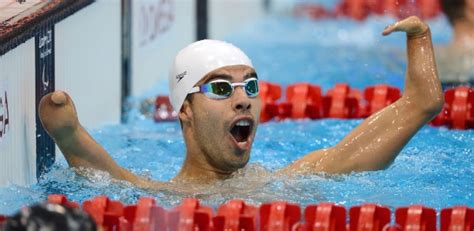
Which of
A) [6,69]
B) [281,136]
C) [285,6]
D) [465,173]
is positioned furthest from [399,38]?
[6,69]

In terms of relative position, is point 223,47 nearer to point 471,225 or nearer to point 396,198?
point 396,198

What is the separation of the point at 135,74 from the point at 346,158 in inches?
99.2

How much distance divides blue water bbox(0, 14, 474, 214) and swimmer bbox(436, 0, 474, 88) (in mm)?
357

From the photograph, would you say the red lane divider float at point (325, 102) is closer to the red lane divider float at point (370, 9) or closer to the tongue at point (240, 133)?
the tongue at point (240, 133)

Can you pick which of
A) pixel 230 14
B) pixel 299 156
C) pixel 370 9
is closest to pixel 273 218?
pixel 299 156

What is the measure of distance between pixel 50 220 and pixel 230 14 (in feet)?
23.1

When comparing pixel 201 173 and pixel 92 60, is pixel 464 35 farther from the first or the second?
pixel 201 173

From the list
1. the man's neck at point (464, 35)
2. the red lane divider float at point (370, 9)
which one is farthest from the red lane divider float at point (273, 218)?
the red lane divider float at point (370, 9)

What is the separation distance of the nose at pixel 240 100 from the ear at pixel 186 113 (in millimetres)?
192

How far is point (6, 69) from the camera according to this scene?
369 cm

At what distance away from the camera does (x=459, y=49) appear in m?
6.84

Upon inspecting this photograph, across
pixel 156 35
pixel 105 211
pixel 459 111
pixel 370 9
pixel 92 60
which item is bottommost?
pixel 370 9

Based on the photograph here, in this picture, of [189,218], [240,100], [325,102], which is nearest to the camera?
[189,218]

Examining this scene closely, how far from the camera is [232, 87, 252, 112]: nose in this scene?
370 centimetres
